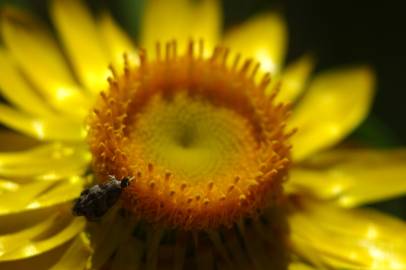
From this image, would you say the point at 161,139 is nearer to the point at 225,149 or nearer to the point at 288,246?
the point at 225,149

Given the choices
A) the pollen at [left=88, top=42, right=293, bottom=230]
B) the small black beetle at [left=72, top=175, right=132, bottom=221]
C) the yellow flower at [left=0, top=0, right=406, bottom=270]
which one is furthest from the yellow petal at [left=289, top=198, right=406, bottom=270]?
the small black beetle at [left=72, top=175, right=132, bottom=221]

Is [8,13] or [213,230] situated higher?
[8,13]

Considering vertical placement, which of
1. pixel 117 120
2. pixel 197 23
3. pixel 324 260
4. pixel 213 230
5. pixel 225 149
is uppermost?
pixel 197 23

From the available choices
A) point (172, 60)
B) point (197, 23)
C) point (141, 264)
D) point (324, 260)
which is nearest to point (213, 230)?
point (141, 264)

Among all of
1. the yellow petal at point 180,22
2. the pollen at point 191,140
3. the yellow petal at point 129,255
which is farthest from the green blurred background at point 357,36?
the yellow petal at point 129,255

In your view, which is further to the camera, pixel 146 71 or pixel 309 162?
pixel 309 162

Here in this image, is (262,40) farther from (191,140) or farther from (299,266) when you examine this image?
(299,266)

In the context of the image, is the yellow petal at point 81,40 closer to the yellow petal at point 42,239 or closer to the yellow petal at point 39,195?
the yellow petal at point 39,195
